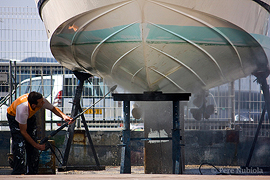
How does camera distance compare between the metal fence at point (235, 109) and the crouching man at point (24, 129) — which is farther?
the metal fence at point (235, 109)

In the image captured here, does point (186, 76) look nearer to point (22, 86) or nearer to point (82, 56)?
point (82, 56)

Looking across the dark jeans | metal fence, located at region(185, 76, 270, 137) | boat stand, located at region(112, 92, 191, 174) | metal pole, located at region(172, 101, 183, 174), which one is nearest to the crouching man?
the dark jeans

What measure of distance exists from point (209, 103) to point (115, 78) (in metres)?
3.24

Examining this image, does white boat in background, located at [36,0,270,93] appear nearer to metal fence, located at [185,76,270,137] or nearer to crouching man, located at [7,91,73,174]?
crouching man, located at [7,91,73,174]

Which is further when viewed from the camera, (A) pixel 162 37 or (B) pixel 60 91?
(B) pixel 60 91

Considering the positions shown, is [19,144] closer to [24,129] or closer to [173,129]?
[24,129]

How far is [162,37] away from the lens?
312cm

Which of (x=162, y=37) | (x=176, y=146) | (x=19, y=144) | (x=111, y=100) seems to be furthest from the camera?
(x=111, y=100)

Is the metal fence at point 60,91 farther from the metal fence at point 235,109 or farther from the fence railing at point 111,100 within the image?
the metal fence at point 235,109

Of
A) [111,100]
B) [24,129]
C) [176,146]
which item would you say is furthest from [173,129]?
[111,100]

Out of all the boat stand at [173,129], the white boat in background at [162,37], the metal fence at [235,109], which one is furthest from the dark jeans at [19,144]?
the metal fence at [235,109]

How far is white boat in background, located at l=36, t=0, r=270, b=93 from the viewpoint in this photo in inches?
116

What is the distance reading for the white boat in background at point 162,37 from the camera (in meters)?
2.95

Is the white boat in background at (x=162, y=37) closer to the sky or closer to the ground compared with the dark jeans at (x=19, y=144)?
closer to the sky
